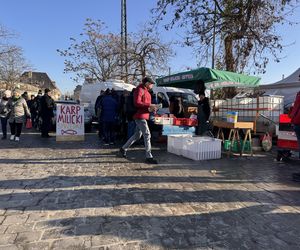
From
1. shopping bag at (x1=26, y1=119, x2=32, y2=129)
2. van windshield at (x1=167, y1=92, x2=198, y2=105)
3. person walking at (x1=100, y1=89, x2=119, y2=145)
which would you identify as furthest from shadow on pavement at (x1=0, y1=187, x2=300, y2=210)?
shopping bag at (x1=26, y1=119, x2=32, y2=129)

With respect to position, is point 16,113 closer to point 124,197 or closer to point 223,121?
point 223,121

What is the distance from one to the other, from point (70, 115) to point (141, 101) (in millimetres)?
5058

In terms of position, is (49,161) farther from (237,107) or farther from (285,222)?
(237,107)

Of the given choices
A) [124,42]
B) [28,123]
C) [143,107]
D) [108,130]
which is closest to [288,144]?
[143,107]

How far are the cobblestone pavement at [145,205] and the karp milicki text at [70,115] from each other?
3.73 meters

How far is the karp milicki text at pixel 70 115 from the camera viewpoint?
11.4 meters

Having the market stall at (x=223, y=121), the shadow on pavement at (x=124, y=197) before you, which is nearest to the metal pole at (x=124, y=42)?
the market stall at (x=223, y=121)

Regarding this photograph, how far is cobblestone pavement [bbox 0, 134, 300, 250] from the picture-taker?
3.47 metres

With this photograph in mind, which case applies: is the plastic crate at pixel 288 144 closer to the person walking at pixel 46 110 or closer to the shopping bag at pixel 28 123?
the person walking at pixel 46 110

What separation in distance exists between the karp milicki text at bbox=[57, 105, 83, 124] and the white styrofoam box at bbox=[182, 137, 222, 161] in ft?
15.8

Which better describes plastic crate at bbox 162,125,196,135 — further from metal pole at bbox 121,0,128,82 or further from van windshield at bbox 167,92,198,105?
metal pole at bbox 121,0,128,82

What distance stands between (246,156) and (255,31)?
868 cm

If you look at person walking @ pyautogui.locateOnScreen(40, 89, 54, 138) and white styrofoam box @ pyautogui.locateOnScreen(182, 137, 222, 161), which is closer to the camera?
white styrofoam box @ pyautogui.locateOnScreen(182, 137, 222, 161)

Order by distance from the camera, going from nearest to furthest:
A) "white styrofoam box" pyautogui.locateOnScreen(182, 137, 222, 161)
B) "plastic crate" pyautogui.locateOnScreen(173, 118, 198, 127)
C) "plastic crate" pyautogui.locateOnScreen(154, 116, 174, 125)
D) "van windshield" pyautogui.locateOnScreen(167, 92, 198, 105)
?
"white styrofoam box" pyautogui.locateOnScreen(182, 137, 222, 161) → "plastic crate" pyautogui.locateOnScreen(154, 116, 174, 125) → "plastic crate" pyautogui.locateOnScreen(173, 118, 198, 127) → "van windshield" pyautogui.locateOnScreen(167, 92, 198, 105)
